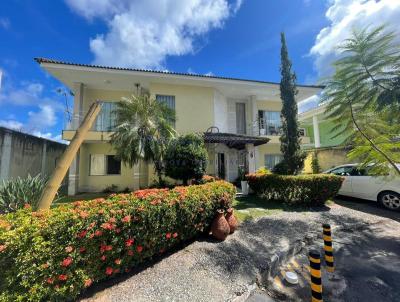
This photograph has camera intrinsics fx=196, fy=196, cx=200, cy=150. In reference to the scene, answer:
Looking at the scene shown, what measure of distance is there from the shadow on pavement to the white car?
36cm

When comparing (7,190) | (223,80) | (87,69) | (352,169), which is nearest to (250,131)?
(223,80)

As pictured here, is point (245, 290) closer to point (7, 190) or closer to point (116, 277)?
point (116, 277)

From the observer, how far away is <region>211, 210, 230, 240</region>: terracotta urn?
5.19 m

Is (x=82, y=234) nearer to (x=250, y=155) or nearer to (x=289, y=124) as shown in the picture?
(x=289, y=124)

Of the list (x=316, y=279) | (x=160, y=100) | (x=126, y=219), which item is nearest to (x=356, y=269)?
(x=316, y=279)

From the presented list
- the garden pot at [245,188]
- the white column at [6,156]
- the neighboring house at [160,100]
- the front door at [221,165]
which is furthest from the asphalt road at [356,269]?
the white column at [6,156]

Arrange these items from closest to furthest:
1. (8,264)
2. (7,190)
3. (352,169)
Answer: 1. (8,264)
2. (7,190)
3. (352,169)

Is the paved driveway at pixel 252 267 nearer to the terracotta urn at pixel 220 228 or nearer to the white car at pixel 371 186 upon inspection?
the terracotta urn at pixel 220 228

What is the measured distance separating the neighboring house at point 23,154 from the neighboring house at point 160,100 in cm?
197

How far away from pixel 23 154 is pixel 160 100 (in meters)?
8.38

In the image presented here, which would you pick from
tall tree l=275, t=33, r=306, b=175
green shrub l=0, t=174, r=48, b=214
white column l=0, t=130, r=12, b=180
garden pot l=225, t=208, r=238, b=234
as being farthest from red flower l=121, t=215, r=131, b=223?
white column l=0, t=130, r=12, b=180

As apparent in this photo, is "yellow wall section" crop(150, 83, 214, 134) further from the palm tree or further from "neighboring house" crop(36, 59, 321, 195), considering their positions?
the palm tree

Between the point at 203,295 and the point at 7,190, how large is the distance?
184 inches

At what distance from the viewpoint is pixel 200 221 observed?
5.04m
